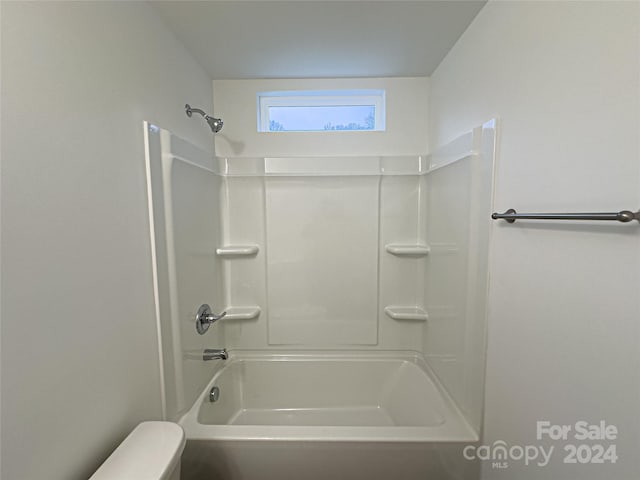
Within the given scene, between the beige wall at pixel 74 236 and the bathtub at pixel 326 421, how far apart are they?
0.37m

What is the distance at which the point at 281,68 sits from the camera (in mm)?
1793

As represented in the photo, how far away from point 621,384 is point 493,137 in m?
0.85

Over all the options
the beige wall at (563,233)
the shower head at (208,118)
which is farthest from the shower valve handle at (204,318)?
the beige wall at (563,233)

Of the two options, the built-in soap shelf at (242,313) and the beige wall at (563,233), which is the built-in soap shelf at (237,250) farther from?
the beige wall at (563,233)

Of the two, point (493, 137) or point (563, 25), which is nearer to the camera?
point (563, 25)

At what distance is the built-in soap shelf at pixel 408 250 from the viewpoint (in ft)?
6.36

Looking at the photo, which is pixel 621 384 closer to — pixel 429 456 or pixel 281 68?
pixel 429 456

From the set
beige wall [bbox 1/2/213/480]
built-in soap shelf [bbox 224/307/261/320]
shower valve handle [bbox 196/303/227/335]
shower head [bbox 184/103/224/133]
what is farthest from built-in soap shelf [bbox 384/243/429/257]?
beige wall [bbox 1/2/213/480]

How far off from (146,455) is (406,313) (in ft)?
5.13

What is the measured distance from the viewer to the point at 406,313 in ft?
6.61

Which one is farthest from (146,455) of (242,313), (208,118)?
(208,118)

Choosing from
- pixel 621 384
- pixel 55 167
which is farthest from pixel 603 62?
pixel 55 167

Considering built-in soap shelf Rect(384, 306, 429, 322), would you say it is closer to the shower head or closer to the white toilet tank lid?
the white toilet tank lid

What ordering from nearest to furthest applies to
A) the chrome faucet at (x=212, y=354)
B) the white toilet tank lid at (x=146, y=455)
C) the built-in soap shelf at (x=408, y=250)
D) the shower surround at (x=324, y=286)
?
the white toilet tank lid at (x=146, y=455), the chrome faucet at (x=212, y=354), the shower surround at (x=324, y=286), the built-in soap shelf at (x=408, y=250)
